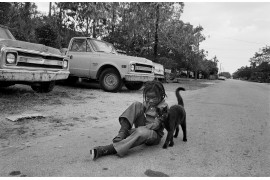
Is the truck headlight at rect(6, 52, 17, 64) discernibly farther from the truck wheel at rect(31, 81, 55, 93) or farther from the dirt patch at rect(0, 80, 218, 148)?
the truck wheel at rect(31, 81, 55, 93)

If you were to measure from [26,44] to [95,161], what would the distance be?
15.2 ft

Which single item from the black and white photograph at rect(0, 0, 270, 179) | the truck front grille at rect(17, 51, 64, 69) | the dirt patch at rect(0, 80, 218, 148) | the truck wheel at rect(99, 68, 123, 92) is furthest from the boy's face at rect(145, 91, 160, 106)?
the truck wheel at rect(99, 68, 123, 92)

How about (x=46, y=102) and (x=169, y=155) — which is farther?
(x=46, y=102)

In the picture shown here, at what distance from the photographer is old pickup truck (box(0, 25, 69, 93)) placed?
599 centimetres

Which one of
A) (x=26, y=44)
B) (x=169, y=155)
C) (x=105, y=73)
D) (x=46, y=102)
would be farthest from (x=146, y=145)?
(x=105, y=73)

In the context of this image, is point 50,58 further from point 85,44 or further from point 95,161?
point 95,161

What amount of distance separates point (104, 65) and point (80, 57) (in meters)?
1.02

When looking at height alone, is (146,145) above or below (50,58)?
below

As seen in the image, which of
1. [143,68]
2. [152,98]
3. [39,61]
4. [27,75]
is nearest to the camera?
[152,98]

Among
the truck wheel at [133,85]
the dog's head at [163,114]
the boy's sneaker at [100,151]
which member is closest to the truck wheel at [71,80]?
the truck wheel at [133,85]

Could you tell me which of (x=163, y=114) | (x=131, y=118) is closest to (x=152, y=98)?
(x=163, y=114)

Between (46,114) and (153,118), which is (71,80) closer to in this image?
(46,114)

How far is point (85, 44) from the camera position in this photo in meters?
10.1

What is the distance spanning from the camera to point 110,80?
9.92 metres
